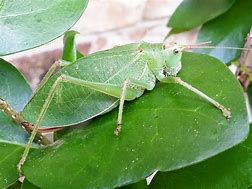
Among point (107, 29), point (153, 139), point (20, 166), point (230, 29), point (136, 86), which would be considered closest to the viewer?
point (153, 139)

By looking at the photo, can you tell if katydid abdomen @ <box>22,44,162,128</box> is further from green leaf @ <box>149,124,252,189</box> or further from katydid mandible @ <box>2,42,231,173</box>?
green leaf @ <box>149,124,252,189</box>

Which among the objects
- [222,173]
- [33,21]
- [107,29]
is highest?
[33,21]

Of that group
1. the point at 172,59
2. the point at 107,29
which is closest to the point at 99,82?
the point at 172,59

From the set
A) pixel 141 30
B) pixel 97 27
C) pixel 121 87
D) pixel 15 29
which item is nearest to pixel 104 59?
pixel 121 87

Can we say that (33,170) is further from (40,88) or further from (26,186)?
(40,88)

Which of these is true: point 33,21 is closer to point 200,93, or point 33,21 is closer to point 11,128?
point 11,128
